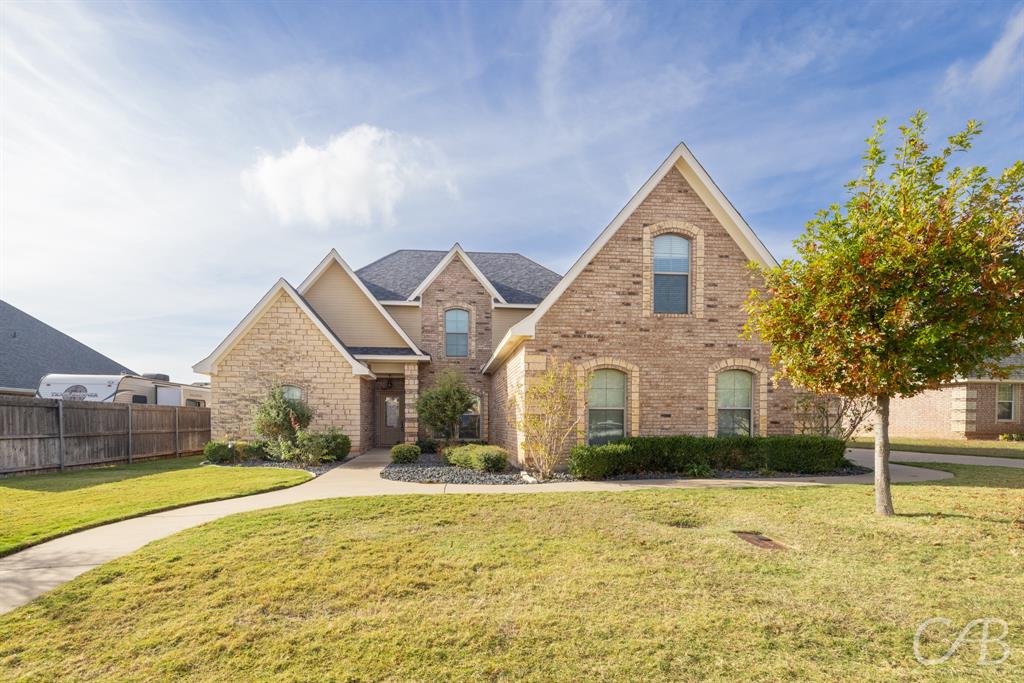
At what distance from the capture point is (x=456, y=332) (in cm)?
2177

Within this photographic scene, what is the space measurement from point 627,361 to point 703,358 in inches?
82.8

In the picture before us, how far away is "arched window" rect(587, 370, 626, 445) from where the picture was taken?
12867mm

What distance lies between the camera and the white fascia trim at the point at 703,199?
12.7 metres

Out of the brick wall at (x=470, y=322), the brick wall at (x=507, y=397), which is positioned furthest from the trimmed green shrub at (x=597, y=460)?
the brick wall at (x=470, y=322)

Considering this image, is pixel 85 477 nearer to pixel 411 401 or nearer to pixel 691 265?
pixel 411 401

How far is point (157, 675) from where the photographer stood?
3598mm

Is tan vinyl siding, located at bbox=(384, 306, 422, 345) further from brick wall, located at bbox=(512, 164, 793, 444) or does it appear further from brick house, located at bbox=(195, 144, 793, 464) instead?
brick wall, located at bbox=(512, 164, 793, 444)

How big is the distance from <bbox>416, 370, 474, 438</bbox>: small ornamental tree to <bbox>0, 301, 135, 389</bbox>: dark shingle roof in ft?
70.5

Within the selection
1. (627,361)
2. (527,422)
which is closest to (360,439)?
(527,422)

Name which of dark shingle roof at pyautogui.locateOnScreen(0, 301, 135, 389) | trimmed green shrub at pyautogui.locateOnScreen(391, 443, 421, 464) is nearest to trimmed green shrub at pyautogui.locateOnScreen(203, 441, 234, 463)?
trimmed green shrub at pyautogui.locateOnScreen(391, 443, 421, 464)

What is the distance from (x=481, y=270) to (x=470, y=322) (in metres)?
3.44

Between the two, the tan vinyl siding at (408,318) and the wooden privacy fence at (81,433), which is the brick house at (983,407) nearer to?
the tan vinyl siding at (408,318)

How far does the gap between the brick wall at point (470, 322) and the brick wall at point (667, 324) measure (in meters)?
→ 9.17

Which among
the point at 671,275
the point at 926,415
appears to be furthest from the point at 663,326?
the point at 926,415
